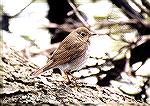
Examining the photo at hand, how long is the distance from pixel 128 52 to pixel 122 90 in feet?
0.71

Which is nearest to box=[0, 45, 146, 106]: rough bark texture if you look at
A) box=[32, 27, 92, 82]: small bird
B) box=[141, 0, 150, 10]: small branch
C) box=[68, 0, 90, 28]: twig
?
box=[32, 27, 92, 82]: small bird

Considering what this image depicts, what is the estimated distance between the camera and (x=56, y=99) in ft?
Answer: 6.74

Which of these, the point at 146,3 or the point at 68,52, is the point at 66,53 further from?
the point at 146,3

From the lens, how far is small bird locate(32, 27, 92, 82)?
6.70ft

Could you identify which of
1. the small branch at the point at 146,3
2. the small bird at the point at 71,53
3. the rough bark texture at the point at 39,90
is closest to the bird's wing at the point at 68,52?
the small bird at the point at 71,53

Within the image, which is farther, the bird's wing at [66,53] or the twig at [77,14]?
the twig at [77,14]

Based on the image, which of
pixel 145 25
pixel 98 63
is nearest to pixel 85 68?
pixel 98 63

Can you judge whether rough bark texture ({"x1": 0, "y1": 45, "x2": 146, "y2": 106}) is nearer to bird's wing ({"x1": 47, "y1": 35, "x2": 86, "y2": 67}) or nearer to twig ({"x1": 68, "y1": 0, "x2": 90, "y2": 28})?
bird's wing ({"x1": 47, "y1": 35, "x2": 86, "y2": 67})

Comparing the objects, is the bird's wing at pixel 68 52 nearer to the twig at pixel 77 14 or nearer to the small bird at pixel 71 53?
the small bird at pixel 71 53

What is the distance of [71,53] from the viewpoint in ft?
6.73

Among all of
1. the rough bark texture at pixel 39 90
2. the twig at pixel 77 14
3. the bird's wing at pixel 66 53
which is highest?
the twig at pixel 77 14

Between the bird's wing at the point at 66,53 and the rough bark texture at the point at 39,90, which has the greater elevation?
the bird's wing at the point at 66,53

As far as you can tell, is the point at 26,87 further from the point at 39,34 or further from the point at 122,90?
the point at 122,90

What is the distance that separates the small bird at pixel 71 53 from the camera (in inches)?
80.4
